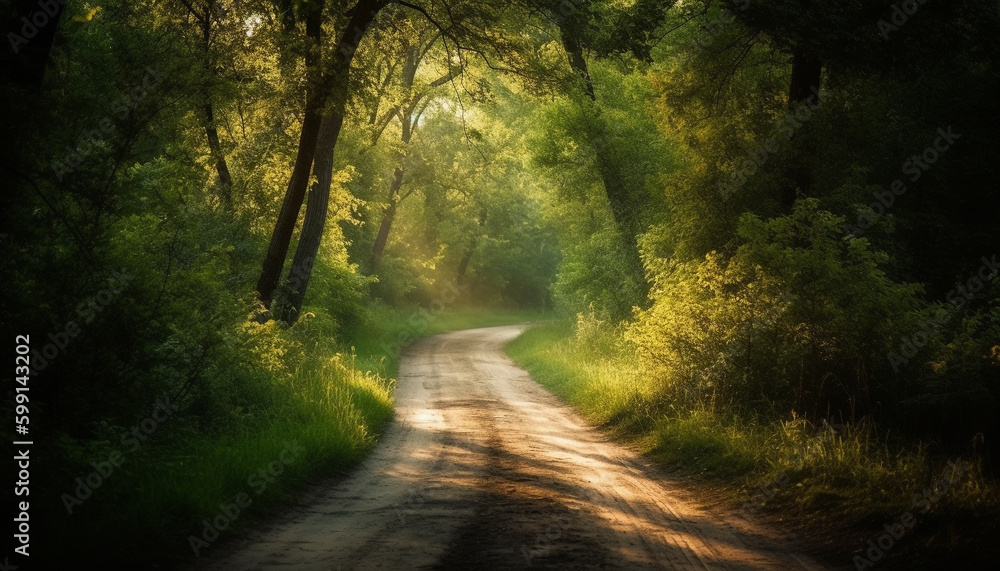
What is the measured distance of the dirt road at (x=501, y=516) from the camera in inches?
221

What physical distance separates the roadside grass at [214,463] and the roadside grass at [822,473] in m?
4.85

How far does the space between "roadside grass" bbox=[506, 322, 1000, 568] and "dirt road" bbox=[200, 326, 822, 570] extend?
23.1 inches

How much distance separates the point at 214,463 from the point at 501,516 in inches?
128

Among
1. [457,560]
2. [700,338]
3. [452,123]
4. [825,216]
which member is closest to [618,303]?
[700,338]

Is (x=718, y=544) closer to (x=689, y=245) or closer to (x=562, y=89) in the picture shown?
(x=689, y=245)

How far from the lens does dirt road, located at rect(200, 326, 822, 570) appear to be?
18.4 feet

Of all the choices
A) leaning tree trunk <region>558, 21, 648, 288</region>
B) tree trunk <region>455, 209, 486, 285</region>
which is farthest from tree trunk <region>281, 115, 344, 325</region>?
tree trunk <region>455, 209, 486, 285</region>

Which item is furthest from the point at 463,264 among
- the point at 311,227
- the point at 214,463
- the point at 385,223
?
the point at 214,463

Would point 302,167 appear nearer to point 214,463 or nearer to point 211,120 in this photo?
point 211,120

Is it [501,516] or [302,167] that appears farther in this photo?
[302,167]

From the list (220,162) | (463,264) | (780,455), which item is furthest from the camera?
(463,264)

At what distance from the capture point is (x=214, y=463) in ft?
24.6

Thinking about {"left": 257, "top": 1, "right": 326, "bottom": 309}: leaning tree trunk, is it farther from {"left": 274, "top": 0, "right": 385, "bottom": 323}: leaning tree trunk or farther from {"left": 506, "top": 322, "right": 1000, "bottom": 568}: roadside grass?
{"left": 506, "top": 322, "right": 1000, "bottom": 568}: roadside grass

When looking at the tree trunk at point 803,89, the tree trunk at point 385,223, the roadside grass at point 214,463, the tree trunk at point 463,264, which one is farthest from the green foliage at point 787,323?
the tree trunk at point 463,264
